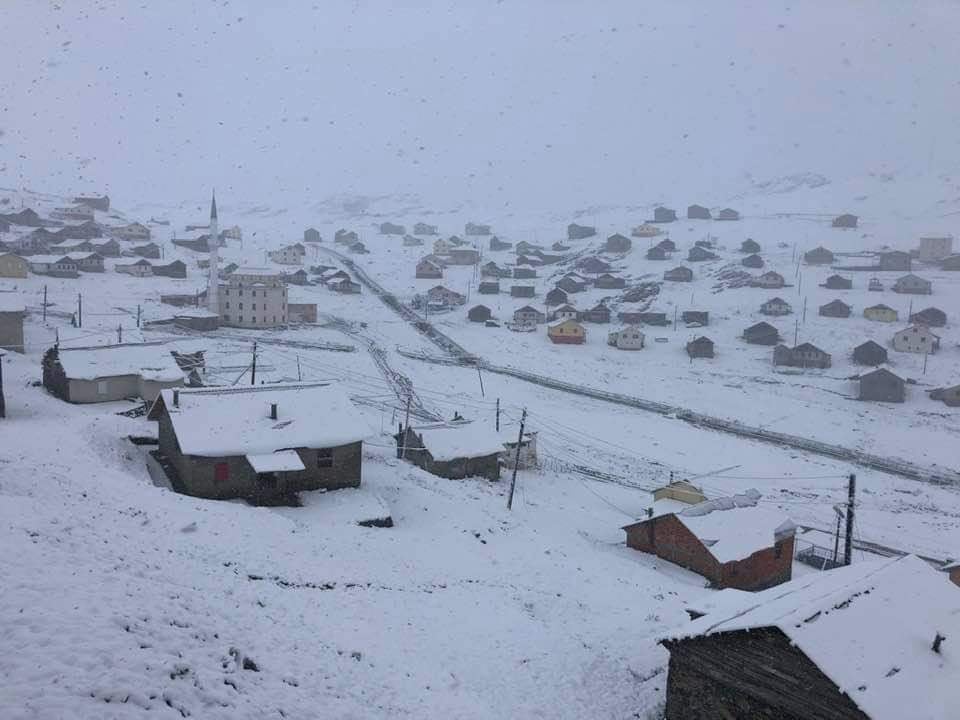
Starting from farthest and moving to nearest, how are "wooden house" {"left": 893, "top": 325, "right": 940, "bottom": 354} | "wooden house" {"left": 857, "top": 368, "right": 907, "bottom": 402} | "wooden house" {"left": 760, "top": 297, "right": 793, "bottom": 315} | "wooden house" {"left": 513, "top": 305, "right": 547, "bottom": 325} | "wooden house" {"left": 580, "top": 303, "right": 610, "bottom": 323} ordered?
"wooden house" {"left": 580, "top": 303, "right": 610, "bottom": 323}
"wooden house" {"left": 513, "top": 305, "right": 547, "bottom": 325}
"wooden house" {"left": 760, "top": 297, "right": 793, "bottom": 315}
"wooden house" {"left": 893, "top": 325, "right": 940, "bottom": 354}
"wooden house" {"left": 857, "top": 368, "right": 907, "bottom": 402}

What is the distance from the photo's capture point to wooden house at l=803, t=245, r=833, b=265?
300 ft

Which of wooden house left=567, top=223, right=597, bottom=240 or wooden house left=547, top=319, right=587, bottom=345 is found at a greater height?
wooden house left=567, top=223, right=597, bottom=240

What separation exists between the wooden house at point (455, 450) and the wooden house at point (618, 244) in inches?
2896

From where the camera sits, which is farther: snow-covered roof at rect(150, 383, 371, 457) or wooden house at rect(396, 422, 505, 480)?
wooden house at rect(396, 422, 505, 480)

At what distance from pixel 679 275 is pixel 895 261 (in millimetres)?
26146

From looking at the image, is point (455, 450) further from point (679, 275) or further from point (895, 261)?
point (895, 261)

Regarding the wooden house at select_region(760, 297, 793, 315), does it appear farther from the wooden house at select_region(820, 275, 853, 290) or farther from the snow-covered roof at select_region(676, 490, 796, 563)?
the snow-covered roof at select_region(676, 490, 796, 563)

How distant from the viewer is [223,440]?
25016mm

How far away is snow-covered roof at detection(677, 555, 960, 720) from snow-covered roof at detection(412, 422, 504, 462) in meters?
18.2

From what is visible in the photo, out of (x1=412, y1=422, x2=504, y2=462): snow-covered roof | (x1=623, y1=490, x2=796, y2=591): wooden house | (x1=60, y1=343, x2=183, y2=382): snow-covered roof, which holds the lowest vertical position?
(x1=623, y1=490, x2=796, y2=591): wooden house

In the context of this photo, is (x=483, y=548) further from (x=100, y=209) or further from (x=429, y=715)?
(x=100, y=209)

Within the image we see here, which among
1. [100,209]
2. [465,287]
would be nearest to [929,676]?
[465,287]

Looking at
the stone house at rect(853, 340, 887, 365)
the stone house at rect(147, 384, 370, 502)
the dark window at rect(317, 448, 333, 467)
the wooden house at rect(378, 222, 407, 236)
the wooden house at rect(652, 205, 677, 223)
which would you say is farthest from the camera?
the wooden house at rect(378, 222, 407, 236)

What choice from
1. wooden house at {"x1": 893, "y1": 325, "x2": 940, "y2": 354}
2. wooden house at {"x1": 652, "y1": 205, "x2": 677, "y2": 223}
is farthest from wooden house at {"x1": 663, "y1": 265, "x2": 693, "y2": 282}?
wooden house at {"x1": 652, "y1": 205, "x2": 677, "y2": 223}
